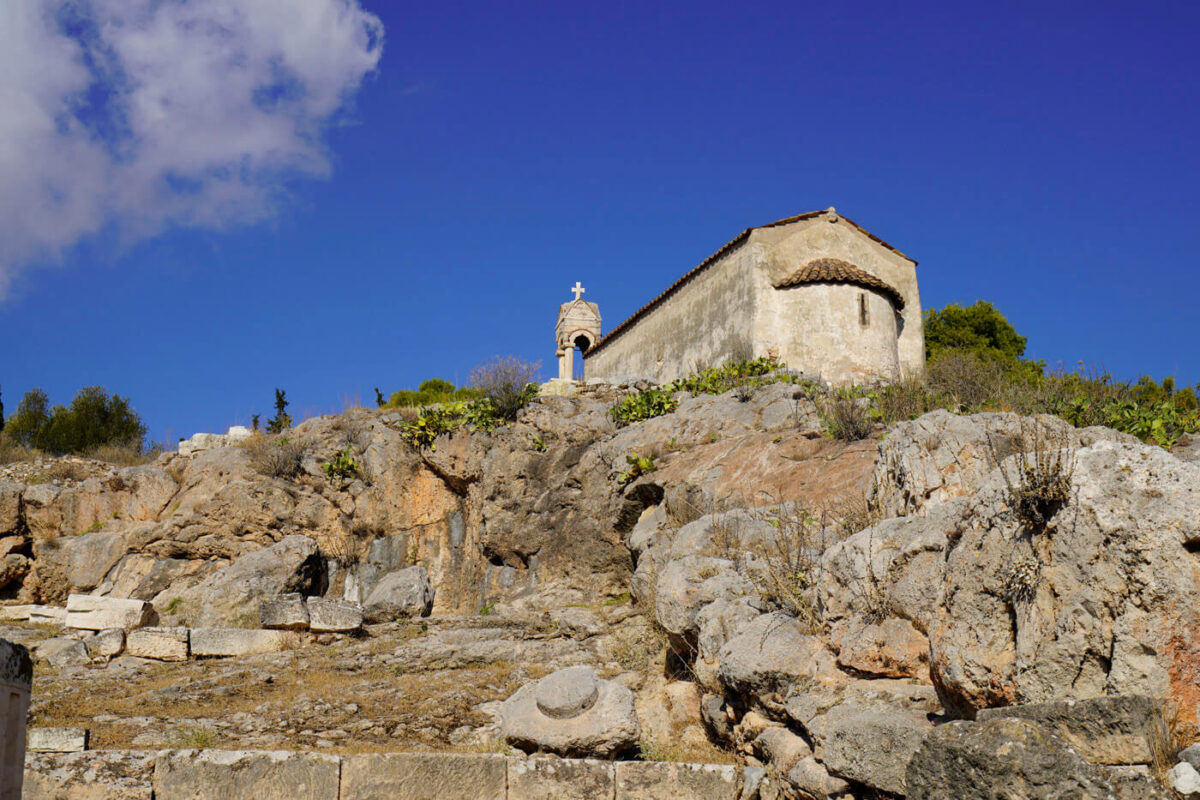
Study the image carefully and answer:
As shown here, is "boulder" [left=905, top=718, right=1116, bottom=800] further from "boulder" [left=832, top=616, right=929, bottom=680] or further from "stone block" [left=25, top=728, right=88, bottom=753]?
"stone block" [left=25, top=728, right=88, bottom=753]

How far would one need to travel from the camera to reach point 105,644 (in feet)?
46.1

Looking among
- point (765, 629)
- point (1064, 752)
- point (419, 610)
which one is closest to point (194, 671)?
point (419, 610)

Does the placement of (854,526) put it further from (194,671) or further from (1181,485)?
(194,671)

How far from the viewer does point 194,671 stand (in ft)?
43.7

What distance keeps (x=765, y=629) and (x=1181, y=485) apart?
425cm

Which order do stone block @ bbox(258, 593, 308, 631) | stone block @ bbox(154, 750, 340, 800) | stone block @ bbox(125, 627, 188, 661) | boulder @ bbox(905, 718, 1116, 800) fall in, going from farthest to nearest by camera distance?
1. stone block @ bbox(258, 593, 308, 631)
2. stone block @ bbox(125, 627, 188, 661)
3. stone block @ bbox(154, 750, 340, 800)
4. boulder @ bbox(905, 718, 1116, 800)

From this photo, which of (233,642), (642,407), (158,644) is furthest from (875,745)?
(642,407)

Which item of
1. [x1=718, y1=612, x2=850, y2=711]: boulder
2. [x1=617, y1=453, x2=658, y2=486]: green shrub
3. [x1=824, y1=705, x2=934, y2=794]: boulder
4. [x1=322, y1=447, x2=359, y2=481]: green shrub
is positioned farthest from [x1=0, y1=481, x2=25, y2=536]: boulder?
[x1=824, y1=705, x2=934, y2=794]: boulder

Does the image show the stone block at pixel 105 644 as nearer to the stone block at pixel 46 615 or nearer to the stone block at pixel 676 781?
the stone block at pixel 46 615

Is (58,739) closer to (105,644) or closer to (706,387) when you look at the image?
(105,644)

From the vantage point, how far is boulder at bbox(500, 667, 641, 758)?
25.6ft

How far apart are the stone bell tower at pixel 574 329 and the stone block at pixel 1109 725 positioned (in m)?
30.3

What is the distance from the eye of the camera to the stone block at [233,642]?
47.1 ft

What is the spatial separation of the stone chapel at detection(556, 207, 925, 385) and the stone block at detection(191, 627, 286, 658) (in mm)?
13318
